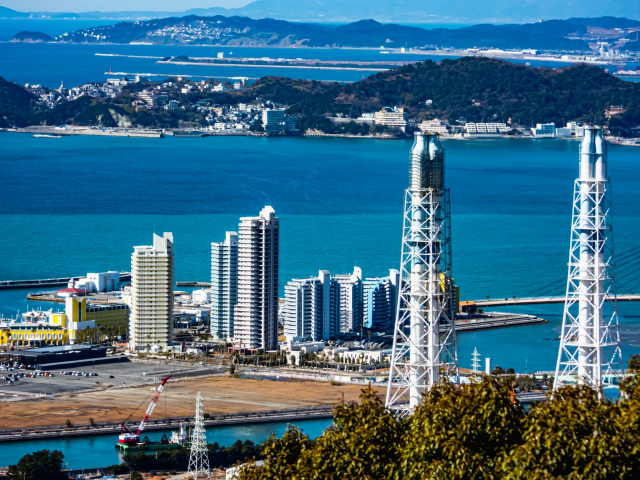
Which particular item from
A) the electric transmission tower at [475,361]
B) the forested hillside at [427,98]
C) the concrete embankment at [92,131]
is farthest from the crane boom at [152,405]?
the forested hillside at [427,98]

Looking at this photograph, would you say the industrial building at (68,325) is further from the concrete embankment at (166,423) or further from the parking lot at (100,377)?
the concrete embankment at (166,423)

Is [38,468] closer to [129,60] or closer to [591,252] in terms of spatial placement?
[591,252]

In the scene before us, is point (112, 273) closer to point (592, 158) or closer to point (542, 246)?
point (542, 246)

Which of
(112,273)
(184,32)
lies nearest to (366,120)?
(112,273)

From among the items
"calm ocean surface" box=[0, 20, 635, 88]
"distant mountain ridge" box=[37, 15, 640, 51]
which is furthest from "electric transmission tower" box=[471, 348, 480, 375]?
"distant mountain ridge" box=[37, 15, 640, 51]

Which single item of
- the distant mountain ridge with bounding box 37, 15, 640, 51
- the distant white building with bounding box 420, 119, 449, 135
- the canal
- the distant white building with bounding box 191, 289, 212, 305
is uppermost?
the distant mountain ridge with bounding box 37, 15, 640, 51

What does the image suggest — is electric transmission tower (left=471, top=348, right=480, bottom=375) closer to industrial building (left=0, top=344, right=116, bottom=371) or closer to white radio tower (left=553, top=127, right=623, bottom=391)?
industrial building (left=0, top=344, right=116, bottom=371)
